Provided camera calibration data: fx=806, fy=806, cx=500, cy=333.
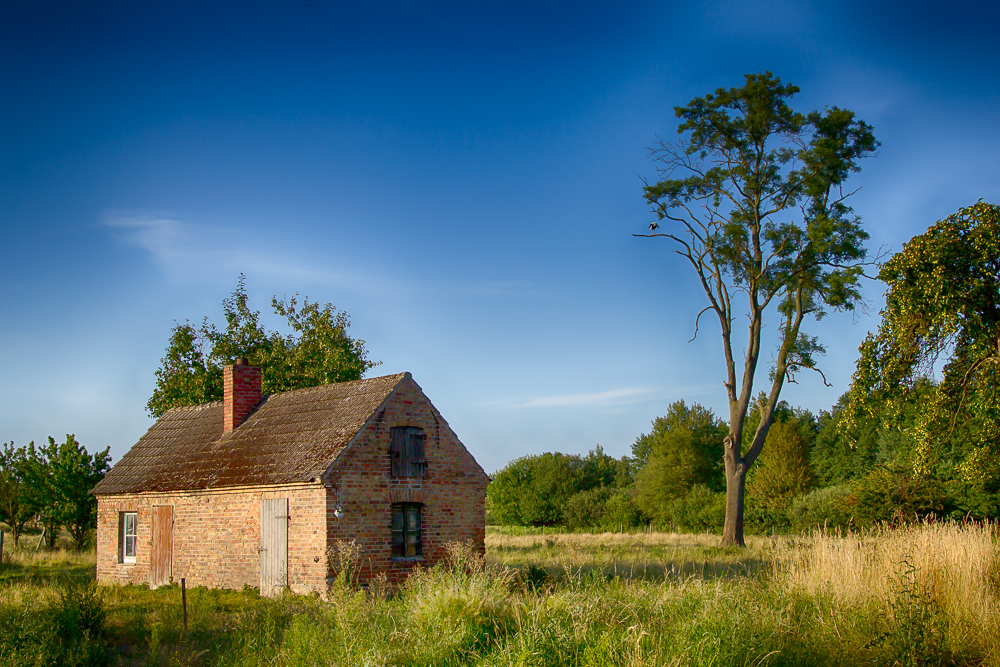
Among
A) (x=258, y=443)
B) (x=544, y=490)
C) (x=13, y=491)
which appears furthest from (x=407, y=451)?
(x=544, y=490)

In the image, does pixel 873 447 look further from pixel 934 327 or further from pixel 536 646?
pixel 536 646

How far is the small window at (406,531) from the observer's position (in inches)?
738

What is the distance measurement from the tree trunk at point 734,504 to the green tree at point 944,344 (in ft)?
36.7

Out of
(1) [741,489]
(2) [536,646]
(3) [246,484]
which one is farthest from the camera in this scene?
(1) [741,489]

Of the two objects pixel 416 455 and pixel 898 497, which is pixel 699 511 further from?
pixel 416 455

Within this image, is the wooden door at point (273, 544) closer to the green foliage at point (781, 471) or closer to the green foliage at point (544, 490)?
the green foliage at point (781, 471)

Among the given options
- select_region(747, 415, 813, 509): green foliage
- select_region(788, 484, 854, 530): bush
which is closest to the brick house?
select_region(788, 484, 854, 530): bush

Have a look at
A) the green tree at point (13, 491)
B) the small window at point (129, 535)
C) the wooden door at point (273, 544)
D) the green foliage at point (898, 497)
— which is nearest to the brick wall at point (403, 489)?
the wooden door at point (273, 544)

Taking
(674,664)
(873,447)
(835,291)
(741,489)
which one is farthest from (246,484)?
(873,447)

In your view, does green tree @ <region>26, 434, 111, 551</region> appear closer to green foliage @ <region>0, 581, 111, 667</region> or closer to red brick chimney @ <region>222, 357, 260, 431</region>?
red brick chimney @ <region>222, 357, 260, 431</region>

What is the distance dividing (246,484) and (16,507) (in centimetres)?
2191

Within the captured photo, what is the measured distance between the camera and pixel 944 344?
16.1 meters

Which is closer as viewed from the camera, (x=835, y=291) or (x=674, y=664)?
(x=674, y=664)

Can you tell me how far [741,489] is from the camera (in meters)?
28.6
